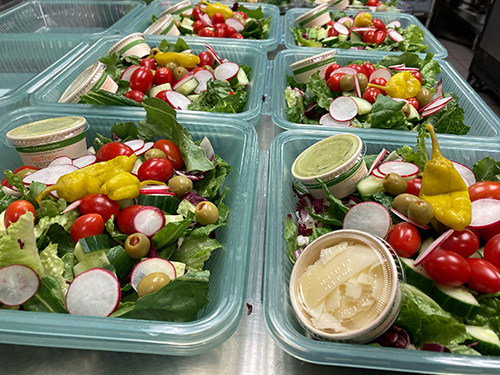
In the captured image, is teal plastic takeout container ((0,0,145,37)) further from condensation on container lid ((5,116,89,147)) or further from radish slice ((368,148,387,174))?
radish slice ((368,148,387,174))

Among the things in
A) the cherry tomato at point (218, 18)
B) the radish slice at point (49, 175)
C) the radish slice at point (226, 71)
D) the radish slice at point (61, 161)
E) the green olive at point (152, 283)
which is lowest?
the green olive at point (152, 283)

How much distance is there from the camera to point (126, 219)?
1.16 metres

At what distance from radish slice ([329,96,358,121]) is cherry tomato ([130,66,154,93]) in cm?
110

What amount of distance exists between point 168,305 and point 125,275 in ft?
0.72

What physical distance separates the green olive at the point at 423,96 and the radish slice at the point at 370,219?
1.14 meters

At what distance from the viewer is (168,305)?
94 centimetres

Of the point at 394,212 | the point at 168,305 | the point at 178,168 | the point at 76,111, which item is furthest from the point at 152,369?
the point at 76,111

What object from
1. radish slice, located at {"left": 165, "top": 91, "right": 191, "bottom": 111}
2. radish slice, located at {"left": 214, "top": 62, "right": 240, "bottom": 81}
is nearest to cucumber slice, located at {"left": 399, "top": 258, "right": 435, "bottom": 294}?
radish slice, located at {"left": 165, "top": 91, "right": 191, "bottom": 111}

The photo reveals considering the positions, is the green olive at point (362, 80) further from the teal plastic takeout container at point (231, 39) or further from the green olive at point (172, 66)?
the green olive at point (172, 66)

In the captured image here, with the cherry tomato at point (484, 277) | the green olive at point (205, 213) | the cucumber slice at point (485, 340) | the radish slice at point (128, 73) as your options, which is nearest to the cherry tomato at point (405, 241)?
the cherry tomato at point (484, 277)

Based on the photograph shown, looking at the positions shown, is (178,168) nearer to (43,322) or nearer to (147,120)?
(147,120)

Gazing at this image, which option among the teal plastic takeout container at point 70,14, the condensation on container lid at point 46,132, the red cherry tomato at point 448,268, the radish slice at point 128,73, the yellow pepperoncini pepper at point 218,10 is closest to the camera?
the red cherry tomato at point 448,268

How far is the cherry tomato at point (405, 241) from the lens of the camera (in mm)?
1048

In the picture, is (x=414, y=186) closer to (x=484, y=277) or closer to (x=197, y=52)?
(x=484, y=277)
